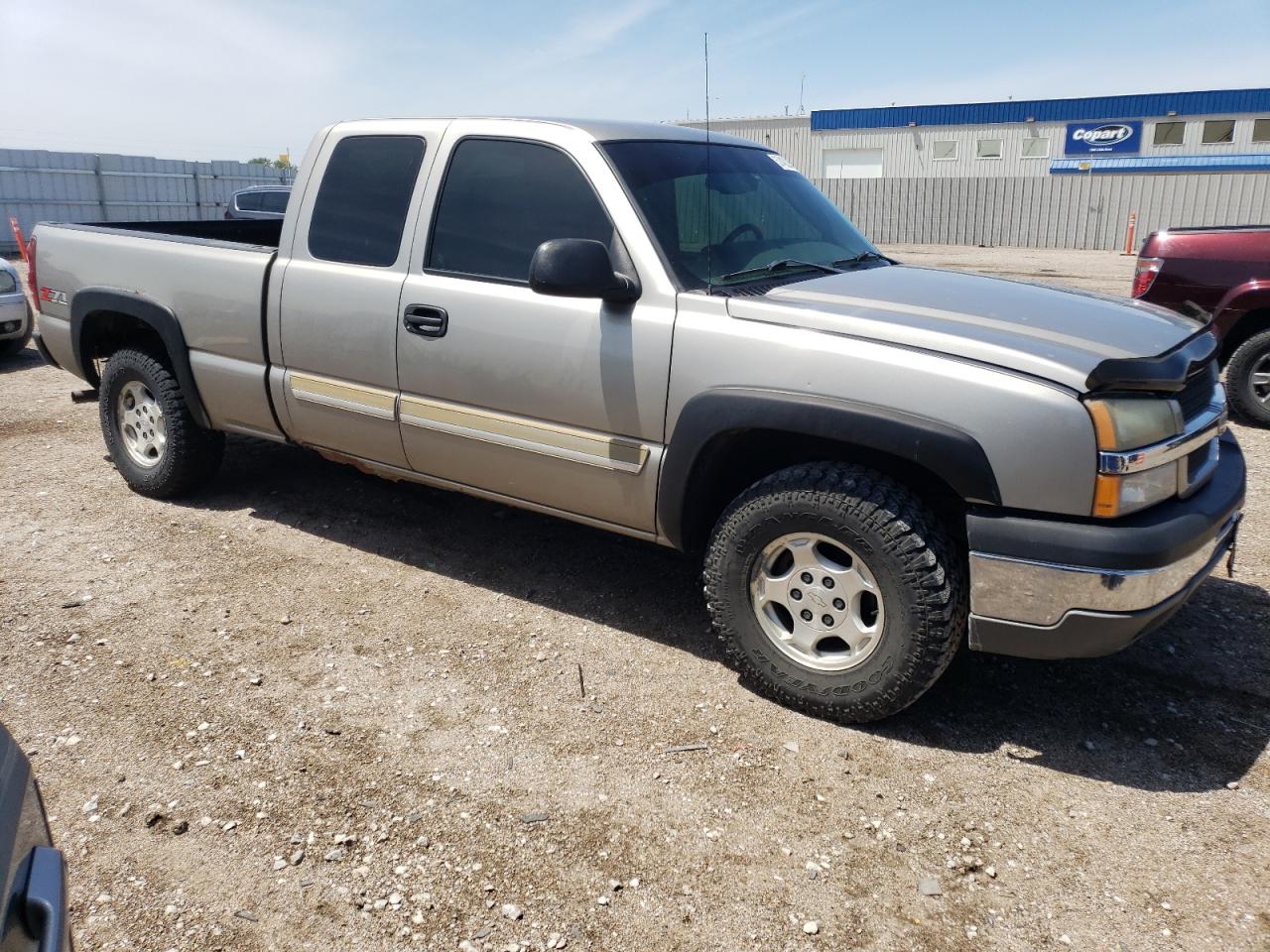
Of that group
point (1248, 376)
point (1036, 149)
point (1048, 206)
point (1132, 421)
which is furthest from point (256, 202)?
point (1036, 149)

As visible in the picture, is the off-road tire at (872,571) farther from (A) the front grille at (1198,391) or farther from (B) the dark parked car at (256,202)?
(B) the dark parked car at (256,202)

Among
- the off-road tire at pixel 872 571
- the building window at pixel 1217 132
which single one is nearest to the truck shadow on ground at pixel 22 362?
the off-road tire at pixel 872 571

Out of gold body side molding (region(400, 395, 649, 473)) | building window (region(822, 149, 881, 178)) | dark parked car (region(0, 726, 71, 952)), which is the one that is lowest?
dark parked car (region(0, 726, 71, 952))

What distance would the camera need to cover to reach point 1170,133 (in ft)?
120

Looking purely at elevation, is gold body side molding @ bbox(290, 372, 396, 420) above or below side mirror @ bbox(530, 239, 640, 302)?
below

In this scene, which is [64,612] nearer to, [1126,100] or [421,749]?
[421,749]

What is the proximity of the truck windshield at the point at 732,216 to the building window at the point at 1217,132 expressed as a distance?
38082 millimetres

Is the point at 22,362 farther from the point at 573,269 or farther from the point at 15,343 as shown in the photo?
the point at 573,269

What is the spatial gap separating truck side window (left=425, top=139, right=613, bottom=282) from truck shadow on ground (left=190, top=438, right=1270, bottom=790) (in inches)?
57.7

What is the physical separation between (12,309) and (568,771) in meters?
9.08

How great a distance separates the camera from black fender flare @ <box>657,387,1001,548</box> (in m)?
2.91


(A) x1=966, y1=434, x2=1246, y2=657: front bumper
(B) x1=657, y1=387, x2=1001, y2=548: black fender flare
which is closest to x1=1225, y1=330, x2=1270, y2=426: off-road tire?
(A) x1=966, y1=434, x2=1246, y2=657: front bumper

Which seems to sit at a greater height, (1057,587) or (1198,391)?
(1198,391)

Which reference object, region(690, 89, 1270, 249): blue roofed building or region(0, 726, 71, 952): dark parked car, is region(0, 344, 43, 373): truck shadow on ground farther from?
region(690, 89, 1270, 249): blue roofed building
